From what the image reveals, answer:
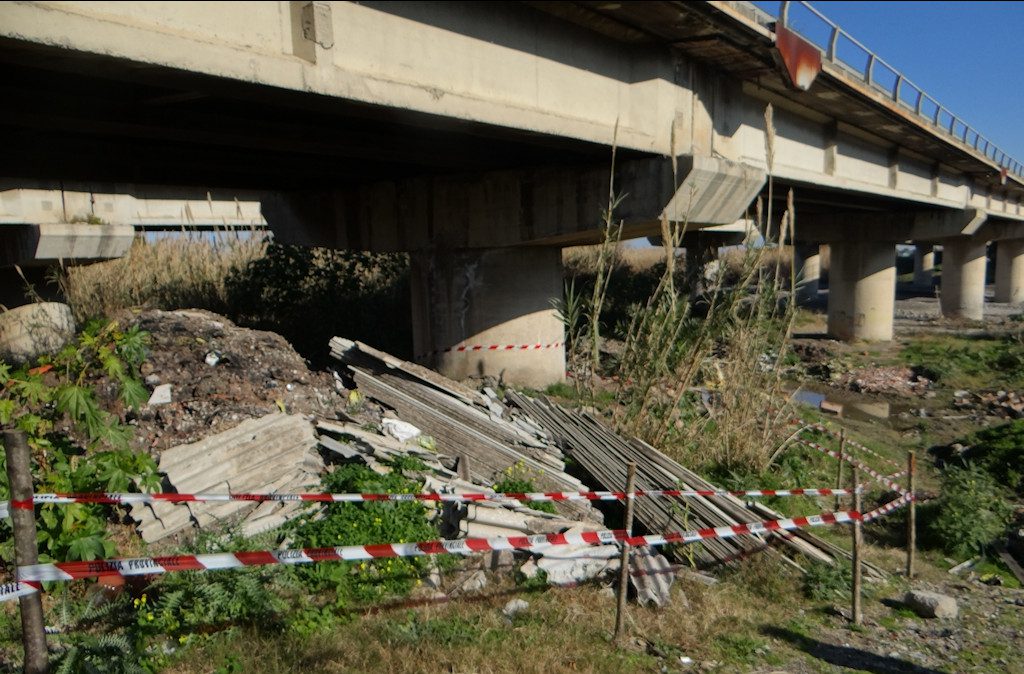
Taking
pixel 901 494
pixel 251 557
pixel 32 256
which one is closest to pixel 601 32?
pixel 901 494

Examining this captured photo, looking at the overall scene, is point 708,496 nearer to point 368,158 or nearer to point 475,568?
point 475,568

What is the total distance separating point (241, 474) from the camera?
17.5 ft

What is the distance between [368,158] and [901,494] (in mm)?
6943

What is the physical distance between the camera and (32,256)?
9914 mm

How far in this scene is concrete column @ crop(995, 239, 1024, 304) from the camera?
35.8m

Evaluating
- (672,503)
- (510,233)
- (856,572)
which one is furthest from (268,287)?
(856,572)

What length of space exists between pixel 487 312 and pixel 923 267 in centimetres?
5241

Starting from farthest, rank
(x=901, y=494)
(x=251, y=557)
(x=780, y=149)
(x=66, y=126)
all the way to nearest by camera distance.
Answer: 1. (x=780, y=149)
2. (x=901, y=494)
3. (x=66, y=126)
4. (x=251, y=557)

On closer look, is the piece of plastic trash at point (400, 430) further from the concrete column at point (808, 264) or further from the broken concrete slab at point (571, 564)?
the concrete column at point (808, 264)

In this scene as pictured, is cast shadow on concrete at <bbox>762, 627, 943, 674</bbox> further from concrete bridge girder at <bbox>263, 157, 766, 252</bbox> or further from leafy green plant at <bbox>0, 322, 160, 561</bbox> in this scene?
concrete bridge girder at <bbox>263, 157, 766, 252</bbox>

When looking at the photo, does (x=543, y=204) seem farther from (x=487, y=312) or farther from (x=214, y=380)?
(x=214, y=380)

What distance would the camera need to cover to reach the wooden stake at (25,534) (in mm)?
3045

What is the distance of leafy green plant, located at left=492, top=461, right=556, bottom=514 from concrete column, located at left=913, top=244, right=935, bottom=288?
151 feet

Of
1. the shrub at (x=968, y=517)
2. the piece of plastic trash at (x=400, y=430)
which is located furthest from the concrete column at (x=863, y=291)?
the piece of plastic trash at (x=400, y=430)
